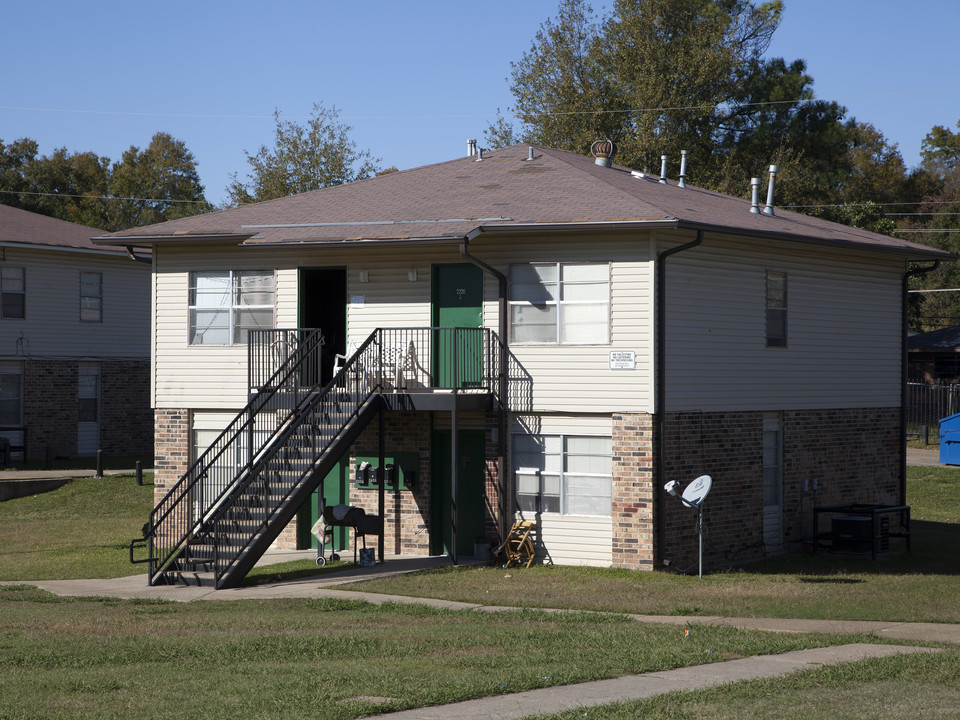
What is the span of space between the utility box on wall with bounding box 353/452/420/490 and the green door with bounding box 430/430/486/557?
38cm

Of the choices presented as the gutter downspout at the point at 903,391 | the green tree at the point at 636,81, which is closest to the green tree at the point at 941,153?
the green tree at the point at 636,81

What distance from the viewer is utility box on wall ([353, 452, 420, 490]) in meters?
21.2

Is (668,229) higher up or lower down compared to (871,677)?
higher up

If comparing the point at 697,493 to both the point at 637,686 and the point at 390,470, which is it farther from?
the point at 637,686

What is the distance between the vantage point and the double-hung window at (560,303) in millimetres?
19625

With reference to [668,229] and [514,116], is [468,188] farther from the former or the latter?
[514,116]

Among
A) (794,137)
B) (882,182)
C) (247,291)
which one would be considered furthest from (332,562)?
(882,182)

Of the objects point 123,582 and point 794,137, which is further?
point 794,137

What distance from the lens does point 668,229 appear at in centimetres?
1919

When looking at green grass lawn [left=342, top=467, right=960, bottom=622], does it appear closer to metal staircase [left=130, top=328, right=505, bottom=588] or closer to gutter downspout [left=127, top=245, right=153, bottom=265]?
A: metal staircase [left=130, top=328, right=505, bottom=588]

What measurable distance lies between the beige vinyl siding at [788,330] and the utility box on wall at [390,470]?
468 cm

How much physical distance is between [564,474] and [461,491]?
207 centimetres

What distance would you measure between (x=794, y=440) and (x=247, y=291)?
33.5ft

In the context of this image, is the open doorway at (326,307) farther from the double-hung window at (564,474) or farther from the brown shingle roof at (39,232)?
the brown shingle roof at (39,232)
